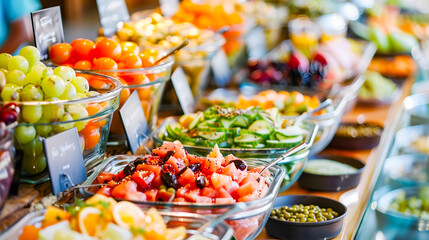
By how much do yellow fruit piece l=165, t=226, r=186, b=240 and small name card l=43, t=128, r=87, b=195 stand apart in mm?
309

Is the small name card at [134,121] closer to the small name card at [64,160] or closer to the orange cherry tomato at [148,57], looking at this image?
the orange cherry tomato at [148,57]

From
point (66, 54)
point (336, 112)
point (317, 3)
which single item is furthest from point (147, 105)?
point (317, 3)

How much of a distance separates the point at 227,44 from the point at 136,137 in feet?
4.79

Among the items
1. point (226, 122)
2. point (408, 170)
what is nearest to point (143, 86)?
point (226, 122)

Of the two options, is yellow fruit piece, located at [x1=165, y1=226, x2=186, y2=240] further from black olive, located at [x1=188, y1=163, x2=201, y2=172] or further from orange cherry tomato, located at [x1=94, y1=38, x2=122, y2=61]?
orange cherry tomato, located at [x1=94, y1=38, x2=122, y2=61]

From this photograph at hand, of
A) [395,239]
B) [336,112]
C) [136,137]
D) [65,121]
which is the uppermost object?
[65,121]

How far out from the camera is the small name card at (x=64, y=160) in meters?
1.21

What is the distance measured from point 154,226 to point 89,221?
0.42 feet

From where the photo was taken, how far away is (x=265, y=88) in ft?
9.08

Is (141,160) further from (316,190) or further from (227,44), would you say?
(227,44)

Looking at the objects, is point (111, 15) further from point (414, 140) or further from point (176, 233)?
point (414, 140)

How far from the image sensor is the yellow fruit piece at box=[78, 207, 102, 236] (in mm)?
1016

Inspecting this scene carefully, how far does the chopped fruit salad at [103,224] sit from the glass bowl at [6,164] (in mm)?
95

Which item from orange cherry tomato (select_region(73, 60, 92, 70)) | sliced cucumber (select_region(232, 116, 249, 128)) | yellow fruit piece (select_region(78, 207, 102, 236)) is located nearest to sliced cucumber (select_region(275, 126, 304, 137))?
sliced cucumber (select_region(232, 116, 249, 128))
